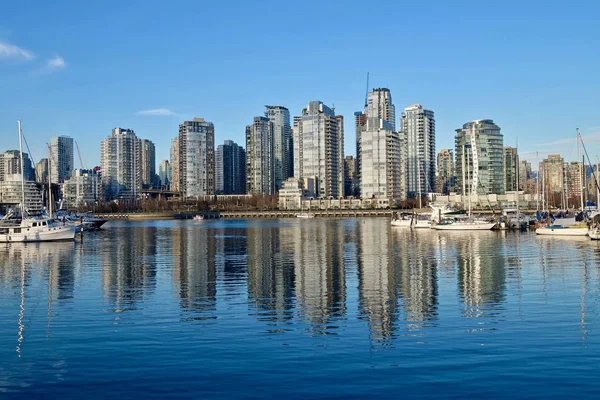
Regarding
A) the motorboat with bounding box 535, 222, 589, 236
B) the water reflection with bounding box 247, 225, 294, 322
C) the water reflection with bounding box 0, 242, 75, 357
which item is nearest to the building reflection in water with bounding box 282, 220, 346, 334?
the water reflection with bounding box 247, 225, 294, 322

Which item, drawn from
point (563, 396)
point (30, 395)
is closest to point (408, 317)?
point (563, 396)

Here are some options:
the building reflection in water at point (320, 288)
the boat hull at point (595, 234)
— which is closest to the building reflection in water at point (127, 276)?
the building reflection in water at point (320, 288)

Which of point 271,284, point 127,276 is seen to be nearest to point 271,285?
point 271,284

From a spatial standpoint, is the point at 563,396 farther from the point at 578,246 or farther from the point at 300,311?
the point at 578,246

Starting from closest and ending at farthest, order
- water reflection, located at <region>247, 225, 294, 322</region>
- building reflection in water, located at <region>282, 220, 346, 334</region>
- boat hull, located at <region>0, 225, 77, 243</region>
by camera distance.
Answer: building reflection in water, located at <region>282, 220, 346, 334</region>, water reflection, located at <region>247, 225, 294, 322</region>, boat hull, located at <region>0, 225, 77, 243</region>

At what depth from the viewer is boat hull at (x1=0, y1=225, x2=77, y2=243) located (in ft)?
281

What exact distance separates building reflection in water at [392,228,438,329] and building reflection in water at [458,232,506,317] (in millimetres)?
1640

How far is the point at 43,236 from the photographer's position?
87.9 m

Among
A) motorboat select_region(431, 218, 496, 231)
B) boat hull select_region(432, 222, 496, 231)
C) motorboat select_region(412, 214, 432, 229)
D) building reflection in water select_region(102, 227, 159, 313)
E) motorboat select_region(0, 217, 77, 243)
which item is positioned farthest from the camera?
motorboat select_region(412, 214, 432, 229)

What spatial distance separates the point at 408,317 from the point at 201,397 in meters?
12.5

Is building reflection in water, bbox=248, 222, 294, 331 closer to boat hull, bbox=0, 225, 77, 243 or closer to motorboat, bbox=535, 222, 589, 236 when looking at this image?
boat hull, bbox=0, 225, 77, 243

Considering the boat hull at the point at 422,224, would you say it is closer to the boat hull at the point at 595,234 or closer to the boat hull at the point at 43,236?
the boat hull at the point at 595,234

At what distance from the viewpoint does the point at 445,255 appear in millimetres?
58750

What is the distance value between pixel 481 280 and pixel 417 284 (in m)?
4.67
